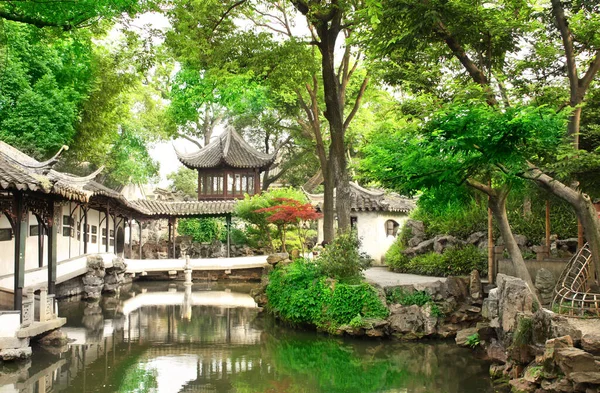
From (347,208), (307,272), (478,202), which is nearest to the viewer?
(307,272)

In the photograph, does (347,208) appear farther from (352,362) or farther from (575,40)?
(575,40)

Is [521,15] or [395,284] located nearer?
[521,15]

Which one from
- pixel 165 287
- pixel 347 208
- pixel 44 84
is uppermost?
pixel 44 84

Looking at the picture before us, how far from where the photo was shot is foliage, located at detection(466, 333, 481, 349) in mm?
10755

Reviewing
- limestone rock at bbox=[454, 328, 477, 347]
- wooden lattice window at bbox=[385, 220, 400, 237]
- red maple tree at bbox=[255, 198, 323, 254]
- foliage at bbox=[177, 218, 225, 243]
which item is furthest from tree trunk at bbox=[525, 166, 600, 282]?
foliage at bbox=[177, 218, 225, 243]

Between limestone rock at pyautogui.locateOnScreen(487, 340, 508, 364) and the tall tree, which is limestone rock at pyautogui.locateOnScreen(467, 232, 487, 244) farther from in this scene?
limestone rock at pyautogui.locateOnScreen(487, 340, 508, 364)

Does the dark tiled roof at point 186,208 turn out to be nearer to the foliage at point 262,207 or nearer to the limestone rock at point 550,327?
the foliage at point 262,207

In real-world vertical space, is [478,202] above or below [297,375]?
above

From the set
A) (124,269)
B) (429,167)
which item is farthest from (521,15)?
(124,269)

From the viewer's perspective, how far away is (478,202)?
17469mm

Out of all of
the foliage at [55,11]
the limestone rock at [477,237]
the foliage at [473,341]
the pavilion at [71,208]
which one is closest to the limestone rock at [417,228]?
the limestone rock at [477,237]

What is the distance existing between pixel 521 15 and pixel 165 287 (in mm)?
17660

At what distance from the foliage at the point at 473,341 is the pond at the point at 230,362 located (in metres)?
0.16

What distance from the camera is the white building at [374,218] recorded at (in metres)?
22.8
